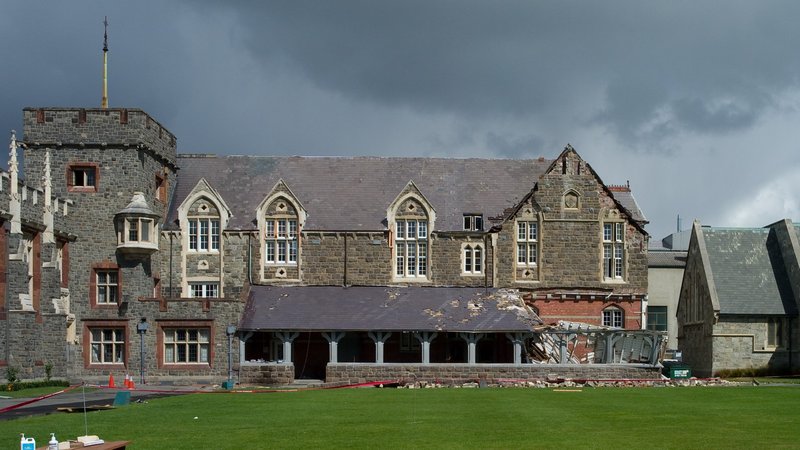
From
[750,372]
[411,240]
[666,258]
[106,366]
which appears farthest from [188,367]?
[666,258]

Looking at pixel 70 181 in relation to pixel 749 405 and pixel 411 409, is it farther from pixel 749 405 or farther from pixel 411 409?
pixel 749 405

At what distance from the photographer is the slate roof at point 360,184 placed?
52.8m

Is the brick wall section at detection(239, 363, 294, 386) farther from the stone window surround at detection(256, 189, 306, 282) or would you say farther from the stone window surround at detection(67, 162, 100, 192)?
the stone window surround at detection(67, 162, 100, 192)

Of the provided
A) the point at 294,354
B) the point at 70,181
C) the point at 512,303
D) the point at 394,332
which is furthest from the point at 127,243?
the point at 512,303

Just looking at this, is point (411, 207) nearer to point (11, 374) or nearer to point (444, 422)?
point (11, 374)

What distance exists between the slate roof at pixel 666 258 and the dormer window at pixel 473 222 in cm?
2840

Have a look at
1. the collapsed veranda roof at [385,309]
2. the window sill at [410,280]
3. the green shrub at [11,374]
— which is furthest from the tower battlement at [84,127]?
the window sill at [410,280]

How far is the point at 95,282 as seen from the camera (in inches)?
1918

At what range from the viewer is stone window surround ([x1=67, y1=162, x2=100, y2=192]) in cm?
4894

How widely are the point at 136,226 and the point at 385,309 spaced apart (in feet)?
38.2

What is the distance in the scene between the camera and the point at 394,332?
4853 cm

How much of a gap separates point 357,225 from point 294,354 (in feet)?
22.2

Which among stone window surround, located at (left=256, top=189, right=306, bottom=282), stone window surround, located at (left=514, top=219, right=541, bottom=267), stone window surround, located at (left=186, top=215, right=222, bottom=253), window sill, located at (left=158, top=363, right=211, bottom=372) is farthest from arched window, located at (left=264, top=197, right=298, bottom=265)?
stone window surround, located at (left=514, top=219, right=541, bottom=267)

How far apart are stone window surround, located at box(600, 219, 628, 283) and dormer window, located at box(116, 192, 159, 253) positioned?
20715 millimetres
